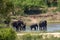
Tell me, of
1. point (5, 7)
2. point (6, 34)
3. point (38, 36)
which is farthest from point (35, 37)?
point (6, 34)

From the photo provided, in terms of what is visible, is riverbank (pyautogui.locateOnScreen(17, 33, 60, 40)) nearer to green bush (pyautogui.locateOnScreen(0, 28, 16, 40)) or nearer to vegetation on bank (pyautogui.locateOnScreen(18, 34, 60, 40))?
vegetation on bank (pyautogui.locateOnScreen(18, 34, 60, 40))

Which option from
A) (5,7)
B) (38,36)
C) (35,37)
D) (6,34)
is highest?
(5,7)

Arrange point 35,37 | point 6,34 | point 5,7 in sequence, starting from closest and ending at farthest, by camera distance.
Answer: point 6,34
point 5,7
point 35,37

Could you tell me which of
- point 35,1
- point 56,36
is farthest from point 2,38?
point 35,1

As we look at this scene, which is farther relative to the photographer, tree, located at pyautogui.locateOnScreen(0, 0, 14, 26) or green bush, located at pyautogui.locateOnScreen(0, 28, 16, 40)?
tree, located at pyautogui.locateOnScreen(0, 0, 14, 26)

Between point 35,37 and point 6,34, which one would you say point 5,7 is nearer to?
point 35,37

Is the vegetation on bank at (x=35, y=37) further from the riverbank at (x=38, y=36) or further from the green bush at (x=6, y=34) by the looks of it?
the green bush at (x=6, y=34)

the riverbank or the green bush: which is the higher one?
the green bush

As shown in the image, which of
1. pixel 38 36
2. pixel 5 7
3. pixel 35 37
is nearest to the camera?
pixel 5 7

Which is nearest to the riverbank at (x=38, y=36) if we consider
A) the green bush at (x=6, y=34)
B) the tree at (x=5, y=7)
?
the tree at (x=5, y=7)

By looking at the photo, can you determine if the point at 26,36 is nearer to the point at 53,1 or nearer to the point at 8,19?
the point at 8,19

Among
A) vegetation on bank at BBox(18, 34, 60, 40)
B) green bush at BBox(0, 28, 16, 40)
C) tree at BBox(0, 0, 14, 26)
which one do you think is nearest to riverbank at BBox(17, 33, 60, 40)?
vegetation on bank at BBox(18, 34, 60, 40)
